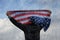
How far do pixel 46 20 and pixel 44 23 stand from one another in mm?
770

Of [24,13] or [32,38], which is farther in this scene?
[32,38]

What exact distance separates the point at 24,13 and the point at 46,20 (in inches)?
188

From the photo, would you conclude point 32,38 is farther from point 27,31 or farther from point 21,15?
point 21,15

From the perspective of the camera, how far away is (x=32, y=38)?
218 ft

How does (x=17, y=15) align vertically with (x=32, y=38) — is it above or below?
above

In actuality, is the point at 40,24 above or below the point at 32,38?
above

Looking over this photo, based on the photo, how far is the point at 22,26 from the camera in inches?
2581

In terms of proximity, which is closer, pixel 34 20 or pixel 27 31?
pixel 34 20

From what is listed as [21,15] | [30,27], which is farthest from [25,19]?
[30,27]

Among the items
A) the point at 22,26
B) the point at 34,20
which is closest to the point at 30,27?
the point at 22,26

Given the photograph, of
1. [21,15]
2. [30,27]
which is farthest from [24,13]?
[30,27]

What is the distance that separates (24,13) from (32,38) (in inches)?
493

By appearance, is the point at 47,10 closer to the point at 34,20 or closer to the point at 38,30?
the point at 34,20

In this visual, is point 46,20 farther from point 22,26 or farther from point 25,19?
point 22,26
